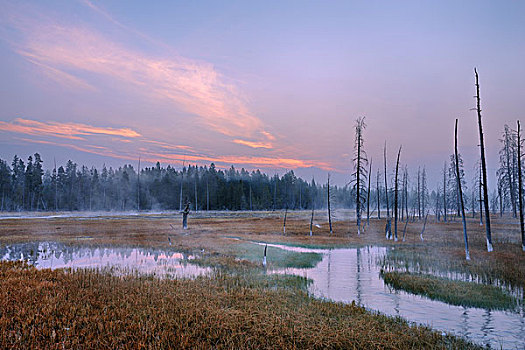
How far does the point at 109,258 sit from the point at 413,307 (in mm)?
20401

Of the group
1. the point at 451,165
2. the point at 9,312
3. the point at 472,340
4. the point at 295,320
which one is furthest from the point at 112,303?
the point at 451,165

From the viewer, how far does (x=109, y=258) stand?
77.0 feet

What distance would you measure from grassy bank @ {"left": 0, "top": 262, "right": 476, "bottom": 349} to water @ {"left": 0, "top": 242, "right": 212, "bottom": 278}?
473 centimetres

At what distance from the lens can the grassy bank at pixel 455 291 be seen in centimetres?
1314

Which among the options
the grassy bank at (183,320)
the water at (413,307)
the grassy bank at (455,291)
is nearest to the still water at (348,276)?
the water at (413,307)

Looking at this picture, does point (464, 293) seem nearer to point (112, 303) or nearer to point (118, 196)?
point (112, 303)

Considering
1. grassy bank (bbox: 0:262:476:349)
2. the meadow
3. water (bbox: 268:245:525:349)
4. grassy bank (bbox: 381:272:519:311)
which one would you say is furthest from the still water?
grassy bank (bbox: 0:262:476:349)

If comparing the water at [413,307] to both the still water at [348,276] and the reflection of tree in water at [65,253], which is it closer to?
the still water at [348,276]

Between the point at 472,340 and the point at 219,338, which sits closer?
the point at 219,338

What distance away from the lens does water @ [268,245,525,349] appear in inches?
394

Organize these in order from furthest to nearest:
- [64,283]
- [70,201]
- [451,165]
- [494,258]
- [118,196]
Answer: [118,196], [70,201], [451,165], [494,258], [64,283]

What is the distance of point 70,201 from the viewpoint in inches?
4528

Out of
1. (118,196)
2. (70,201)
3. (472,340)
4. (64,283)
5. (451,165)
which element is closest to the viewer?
(472,340)

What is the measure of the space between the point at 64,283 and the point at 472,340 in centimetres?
1535
